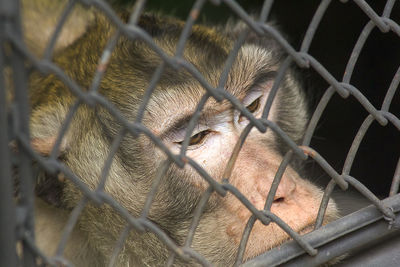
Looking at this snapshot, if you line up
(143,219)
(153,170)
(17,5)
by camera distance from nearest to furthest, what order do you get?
(17,5) < (143,219) < (153,170)

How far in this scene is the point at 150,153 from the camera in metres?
1.75

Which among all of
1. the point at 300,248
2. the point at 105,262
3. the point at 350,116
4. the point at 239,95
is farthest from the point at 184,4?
the point at 300,248

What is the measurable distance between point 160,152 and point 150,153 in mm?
33

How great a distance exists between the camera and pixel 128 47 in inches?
71.3

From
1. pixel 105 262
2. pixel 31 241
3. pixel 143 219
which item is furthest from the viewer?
pixel 105 262

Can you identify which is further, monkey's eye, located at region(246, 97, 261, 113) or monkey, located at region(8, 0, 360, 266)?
monkey's eye, located at region(246, 97, 261, 113)

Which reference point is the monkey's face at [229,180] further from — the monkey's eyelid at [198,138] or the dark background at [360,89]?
the dark background at [360,89]

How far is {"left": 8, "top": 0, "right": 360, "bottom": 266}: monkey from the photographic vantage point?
1.73 meters

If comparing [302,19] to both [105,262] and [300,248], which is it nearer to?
[105,262]

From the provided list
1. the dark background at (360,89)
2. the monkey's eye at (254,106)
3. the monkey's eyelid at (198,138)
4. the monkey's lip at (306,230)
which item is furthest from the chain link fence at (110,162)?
the dark background at (360,89)

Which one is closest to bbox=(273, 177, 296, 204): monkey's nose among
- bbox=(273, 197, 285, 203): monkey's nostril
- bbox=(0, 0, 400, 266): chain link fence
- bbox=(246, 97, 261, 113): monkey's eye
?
bbox=(273, 197, 285, 203): monkey's nostril

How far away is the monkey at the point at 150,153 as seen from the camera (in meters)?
1.73

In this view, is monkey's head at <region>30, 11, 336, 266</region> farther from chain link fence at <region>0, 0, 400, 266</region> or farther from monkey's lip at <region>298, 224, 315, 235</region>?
chain link fence at <region>0, 0, 400, 266</region>

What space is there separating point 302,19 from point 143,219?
2617 mm
